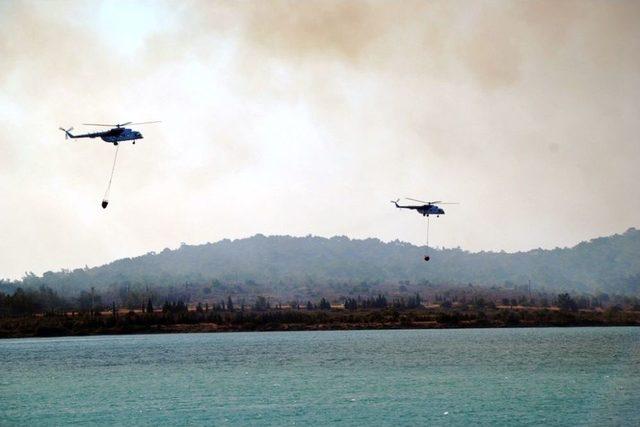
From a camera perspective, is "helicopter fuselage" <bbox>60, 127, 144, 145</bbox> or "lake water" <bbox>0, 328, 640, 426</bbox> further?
"helicopter fuselage" <bbox>60, 127, 144, 145</bbox>

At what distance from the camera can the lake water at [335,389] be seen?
57781 millimetres

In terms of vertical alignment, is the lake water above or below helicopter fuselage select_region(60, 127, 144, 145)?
below

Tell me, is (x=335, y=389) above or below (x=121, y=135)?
below

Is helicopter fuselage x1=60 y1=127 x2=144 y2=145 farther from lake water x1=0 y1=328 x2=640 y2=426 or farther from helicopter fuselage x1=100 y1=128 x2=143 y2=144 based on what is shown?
lake water x1=0 y1=328 x2=640 y2=426

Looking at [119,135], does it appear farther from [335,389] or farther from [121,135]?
[335,389]

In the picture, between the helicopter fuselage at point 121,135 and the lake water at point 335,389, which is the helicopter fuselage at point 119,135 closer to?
the helicopter fuselage at point 121,135

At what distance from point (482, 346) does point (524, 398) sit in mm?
71521

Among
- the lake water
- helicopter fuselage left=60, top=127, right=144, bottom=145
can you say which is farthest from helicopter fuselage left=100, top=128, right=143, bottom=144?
the lake water

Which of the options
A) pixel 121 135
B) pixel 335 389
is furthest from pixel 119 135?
pixel 335 389

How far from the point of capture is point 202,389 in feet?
247

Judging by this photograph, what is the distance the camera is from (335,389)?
72.7 meters

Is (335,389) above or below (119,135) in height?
below

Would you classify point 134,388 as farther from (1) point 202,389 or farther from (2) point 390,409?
(2) point 390,409

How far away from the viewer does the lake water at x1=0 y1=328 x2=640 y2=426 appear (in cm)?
5778
